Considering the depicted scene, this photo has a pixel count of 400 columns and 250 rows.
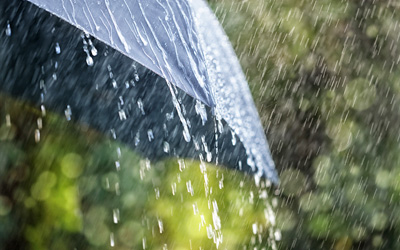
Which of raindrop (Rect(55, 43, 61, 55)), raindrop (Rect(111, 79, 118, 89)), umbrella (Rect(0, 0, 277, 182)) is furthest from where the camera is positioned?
raindrop (Rect(111, 79, 118, 89))

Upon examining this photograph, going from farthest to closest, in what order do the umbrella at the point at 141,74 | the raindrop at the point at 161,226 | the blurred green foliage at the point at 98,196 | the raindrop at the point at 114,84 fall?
1. the raindrop at the point at 161,226
2. the blurred green foliage at the point at 98,196
3. the raindrop at the point at 114,84
4. the umbrella at the point at 141,74

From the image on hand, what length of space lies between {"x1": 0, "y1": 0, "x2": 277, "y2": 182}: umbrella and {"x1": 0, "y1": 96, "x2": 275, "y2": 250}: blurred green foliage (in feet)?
1.82

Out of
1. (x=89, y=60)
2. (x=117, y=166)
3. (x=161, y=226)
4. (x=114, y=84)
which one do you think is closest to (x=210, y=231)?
(x=161, y=226)

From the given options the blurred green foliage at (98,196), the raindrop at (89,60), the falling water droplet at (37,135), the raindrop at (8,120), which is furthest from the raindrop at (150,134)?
the raindrop at (8,120)

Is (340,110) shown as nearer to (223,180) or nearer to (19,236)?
(223,180)

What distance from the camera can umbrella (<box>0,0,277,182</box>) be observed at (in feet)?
4.07

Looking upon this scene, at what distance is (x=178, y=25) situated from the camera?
130cm

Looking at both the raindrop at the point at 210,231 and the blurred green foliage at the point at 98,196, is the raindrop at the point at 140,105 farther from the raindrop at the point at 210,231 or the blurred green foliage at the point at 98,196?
the raindrop at the point at 210,231

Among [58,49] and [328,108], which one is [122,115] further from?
[328,108]

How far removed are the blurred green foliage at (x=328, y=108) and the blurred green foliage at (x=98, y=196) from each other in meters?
0.40

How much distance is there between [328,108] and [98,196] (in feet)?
4.18

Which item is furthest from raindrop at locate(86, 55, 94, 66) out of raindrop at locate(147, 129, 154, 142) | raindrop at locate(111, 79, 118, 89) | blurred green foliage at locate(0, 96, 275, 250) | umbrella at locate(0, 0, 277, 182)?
blurred green foliage at locate(0, 96, 275, 250)

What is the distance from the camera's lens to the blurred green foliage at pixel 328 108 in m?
2.71

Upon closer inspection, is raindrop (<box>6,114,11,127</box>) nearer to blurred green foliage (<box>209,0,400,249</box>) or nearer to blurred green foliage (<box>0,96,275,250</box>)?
blurred green foliage (<box>0,96,275,250</box>)
